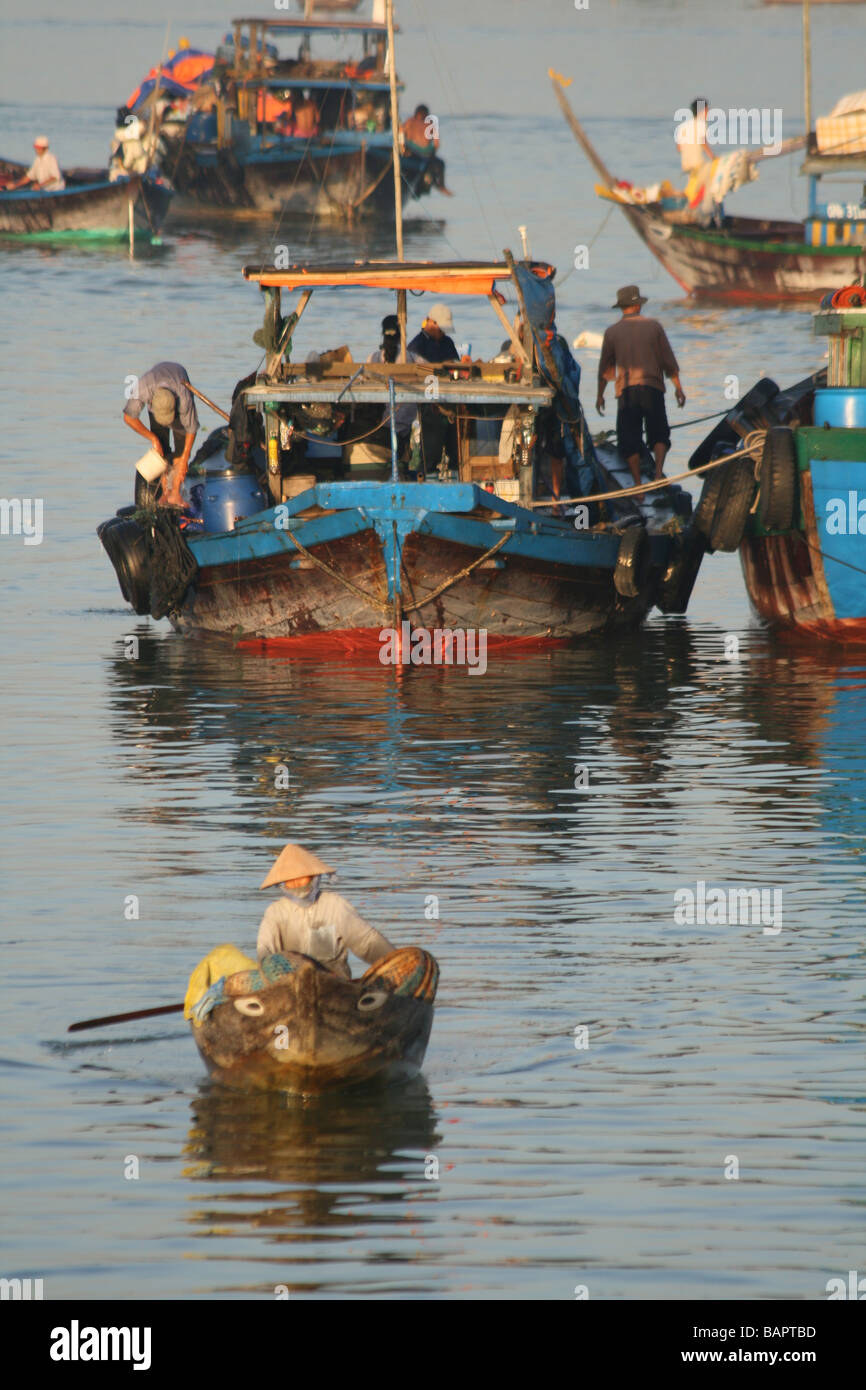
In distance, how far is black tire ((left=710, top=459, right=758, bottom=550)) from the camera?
63.8 ft

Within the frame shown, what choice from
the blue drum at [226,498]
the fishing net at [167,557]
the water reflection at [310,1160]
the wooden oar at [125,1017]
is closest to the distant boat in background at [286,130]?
the blue drum at [226,498]

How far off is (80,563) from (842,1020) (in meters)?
15.3

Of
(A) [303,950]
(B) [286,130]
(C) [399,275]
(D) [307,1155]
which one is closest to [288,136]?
(B) [286,130]

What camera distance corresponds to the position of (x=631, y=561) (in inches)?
746

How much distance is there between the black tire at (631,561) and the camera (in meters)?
19.0

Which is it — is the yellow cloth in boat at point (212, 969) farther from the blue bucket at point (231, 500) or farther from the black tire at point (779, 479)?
the black tire at point (779, 479)

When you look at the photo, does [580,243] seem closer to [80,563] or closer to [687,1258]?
[80,563]

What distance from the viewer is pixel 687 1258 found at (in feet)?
27.5

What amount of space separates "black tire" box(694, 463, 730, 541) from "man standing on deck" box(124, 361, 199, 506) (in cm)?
414

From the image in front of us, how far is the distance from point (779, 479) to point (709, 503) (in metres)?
1.06

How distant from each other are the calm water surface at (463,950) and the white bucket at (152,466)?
5.03ft

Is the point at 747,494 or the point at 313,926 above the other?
the point at 747,494

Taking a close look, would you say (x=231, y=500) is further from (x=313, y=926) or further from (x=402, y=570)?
(x=313, y=926)
